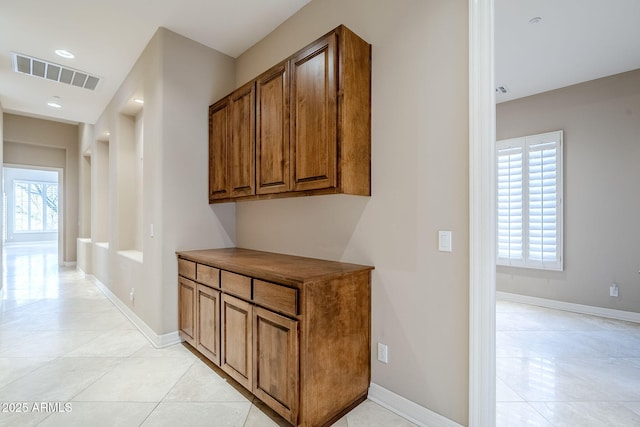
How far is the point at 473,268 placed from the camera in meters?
1.63

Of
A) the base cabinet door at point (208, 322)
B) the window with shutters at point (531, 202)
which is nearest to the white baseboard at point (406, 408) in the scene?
the base cabinet door at point (208, 322)

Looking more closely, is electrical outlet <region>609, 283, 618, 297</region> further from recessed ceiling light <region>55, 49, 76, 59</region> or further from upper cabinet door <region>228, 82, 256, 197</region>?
recessed ceiling light <region>55, 49, 76, 59</region>

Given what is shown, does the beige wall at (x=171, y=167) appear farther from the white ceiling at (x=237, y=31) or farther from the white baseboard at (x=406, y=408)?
the white baseboard at (x=406, y=408)

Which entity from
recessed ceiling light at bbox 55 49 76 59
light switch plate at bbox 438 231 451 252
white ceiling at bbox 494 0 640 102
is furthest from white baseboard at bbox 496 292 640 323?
recessed ceiling light at bbox 55 49 76 59

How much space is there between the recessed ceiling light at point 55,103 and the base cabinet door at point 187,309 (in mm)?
4024

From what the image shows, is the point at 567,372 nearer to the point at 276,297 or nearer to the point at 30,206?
the point at 276,297

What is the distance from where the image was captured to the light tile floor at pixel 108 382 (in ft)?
6.20

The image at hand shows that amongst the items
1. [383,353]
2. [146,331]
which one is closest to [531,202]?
[383,353]

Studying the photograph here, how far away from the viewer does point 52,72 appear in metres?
3.82

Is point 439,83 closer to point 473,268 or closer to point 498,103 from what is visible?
point 473,268

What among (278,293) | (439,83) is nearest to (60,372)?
(278,293)

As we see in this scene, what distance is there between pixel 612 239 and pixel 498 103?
8.11 ft

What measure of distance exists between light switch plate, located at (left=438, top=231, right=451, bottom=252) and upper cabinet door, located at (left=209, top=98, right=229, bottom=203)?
2.00 meters

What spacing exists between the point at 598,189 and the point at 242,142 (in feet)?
14.7
